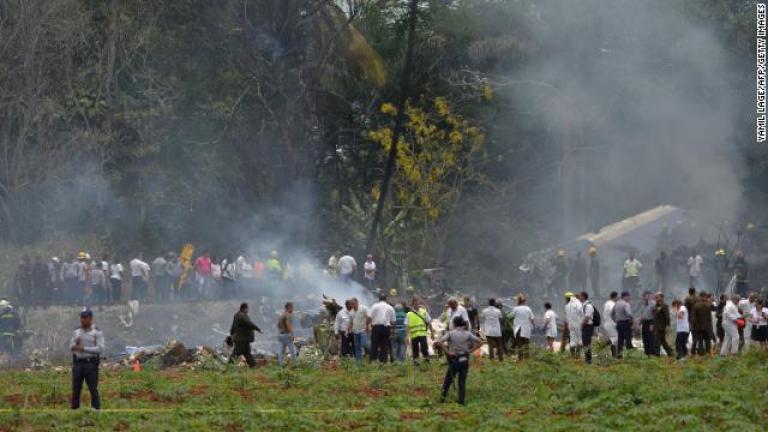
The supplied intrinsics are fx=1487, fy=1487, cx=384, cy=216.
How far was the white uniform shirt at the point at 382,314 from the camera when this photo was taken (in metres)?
29.8

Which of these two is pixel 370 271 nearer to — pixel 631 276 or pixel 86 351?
pixel 631 276

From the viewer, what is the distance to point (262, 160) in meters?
54.2

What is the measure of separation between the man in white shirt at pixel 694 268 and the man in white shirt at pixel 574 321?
1645cm

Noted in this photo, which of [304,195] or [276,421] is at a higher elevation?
[304,195]

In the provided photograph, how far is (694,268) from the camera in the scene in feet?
154

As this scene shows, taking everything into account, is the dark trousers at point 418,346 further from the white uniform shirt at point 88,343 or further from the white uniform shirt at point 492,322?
the white uniform shirt at point 88,343

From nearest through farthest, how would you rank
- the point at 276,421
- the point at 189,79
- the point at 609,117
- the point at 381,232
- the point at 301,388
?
the point at 276,421, the point at 301,388, the point at 381,232, the point at 189,79, the point at 609,117

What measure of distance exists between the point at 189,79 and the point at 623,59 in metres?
16.6

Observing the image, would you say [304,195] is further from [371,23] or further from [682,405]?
[682,405]

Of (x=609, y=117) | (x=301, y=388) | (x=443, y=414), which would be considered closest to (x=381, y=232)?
(x=609, y=117)

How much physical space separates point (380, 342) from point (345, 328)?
1.06 meters

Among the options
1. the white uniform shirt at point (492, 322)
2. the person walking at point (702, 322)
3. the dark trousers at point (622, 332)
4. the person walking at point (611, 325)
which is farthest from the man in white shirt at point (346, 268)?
the person walking at point (702, 322)

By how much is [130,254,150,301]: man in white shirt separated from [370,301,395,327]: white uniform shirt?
16201 mm

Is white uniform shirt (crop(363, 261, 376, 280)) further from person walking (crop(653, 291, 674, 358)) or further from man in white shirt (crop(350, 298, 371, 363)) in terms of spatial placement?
person walking (crop(653, 291, 674, 358))
